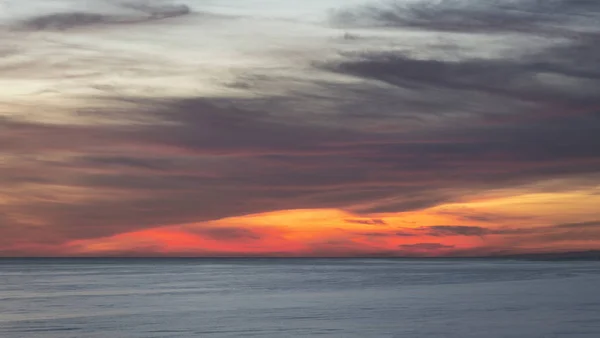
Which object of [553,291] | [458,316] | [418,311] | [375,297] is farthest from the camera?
[553,291]

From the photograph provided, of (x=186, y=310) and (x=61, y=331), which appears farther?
(x=186, y=310)

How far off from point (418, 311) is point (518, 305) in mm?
9026

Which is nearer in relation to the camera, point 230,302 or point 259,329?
point 259,329

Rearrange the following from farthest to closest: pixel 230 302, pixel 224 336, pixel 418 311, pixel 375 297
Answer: pixel 375 297 < pixel 230 302 < pixel 418 311 < pixel 224 336

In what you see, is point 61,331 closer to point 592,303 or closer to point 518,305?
point 518,305

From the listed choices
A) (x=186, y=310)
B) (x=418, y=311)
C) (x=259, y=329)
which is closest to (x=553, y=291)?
(x=418, y=311)

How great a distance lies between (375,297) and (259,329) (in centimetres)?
2675

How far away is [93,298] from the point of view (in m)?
65.4

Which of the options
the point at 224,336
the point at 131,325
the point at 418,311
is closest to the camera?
the point at 224,336

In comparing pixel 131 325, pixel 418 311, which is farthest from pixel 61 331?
pixel 418 311

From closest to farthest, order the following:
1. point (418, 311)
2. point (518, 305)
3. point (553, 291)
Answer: point (418, 311) < point (518, 305) < point (553, 291)

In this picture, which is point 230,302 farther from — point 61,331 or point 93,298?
point 61,331

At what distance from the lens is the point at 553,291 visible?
73438 mm

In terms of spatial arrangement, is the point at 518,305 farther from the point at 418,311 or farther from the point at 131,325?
the point at 131,325
